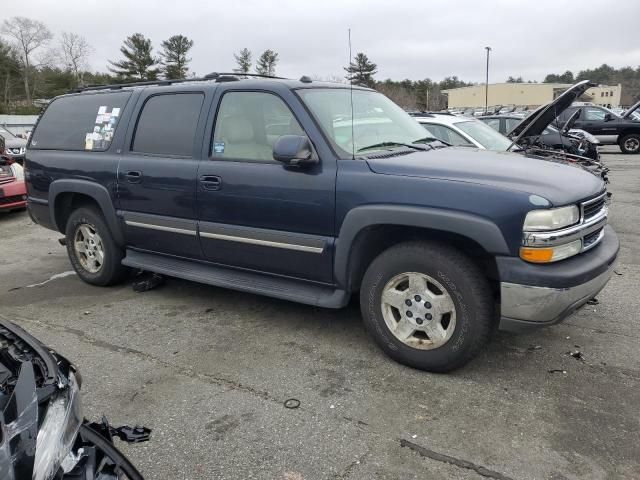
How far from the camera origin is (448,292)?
330 cm

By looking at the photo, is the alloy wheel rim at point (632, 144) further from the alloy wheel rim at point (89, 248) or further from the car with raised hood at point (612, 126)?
the alloy wheel rim at point (89, 248)

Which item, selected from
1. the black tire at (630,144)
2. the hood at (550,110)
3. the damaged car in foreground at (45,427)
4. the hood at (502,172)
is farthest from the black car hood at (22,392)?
the black tire at (630,144)

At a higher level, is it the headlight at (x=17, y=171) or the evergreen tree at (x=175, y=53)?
the evergreen tree at (x=175, y=53)

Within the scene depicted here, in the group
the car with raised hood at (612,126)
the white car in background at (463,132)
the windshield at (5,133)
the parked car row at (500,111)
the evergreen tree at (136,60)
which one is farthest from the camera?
the evergreen tree at (136,60)

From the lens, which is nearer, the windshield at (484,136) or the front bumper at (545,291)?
the front bumper at (545,291)

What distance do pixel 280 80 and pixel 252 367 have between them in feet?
7.05

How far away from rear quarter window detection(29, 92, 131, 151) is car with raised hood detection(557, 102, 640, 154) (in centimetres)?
1720

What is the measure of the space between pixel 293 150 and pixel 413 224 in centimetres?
93

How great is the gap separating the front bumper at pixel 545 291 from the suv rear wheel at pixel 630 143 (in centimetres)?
1822

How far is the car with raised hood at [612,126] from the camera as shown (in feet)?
60.8

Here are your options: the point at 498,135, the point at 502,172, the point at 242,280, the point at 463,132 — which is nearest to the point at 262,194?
the point at 242,280

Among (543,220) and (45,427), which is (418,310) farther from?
(45,427)

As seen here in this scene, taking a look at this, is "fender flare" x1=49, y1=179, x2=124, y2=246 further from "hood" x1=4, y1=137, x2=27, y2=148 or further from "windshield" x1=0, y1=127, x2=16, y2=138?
"windshield" x1=0, y1=127, x2=16, y2=138

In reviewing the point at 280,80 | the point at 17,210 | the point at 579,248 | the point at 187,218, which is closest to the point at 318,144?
the point at 280,80
